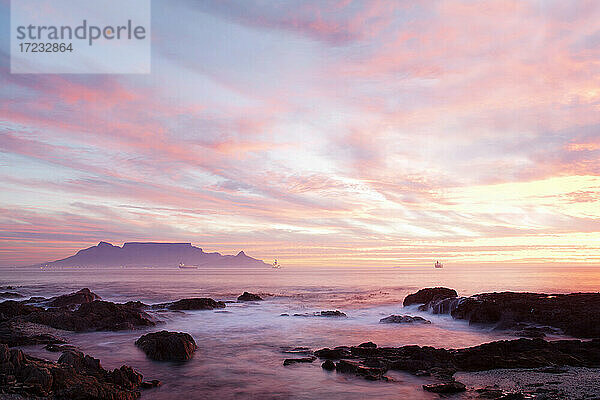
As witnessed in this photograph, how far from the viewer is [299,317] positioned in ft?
128

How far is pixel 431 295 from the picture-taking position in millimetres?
45875

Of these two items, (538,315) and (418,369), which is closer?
(418,369)

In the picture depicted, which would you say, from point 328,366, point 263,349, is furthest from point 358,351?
point 263,349

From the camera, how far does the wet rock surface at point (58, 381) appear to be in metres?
12.4

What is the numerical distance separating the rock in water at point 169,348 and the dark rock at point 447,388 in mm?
12618

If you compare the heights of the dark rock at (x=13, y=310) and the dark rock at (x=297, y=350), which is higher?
the dark rock at (x=13, y=310)

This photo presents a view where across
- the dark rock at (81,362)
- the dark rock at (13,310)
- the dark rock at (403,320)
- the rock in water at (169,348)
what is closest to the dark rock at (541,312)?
the dark rock at (403,320)

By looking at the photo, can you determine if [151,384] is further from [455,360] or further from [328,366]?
[455,360]

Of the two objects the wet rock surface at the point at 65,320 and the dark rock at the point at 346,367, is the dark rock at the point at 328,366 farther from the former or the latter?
the wet rock surface at the point at 65,320

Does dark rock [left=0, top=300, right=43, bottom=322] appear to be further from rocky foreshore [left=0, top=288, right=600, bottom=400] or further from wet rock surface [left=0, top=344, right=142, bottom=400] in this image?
wet rock surface [left=0, top=344, right=142, bottom=400]

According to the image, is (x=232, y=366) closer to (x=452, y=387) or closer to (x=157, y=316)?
(x=452, y=387)

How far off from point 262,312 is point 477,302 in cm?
2183

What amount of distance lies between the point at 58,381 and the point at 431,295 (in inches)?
1594

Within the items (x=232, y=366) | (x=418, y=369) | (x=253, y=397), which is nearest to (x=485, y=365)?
(x=418, y=369)
